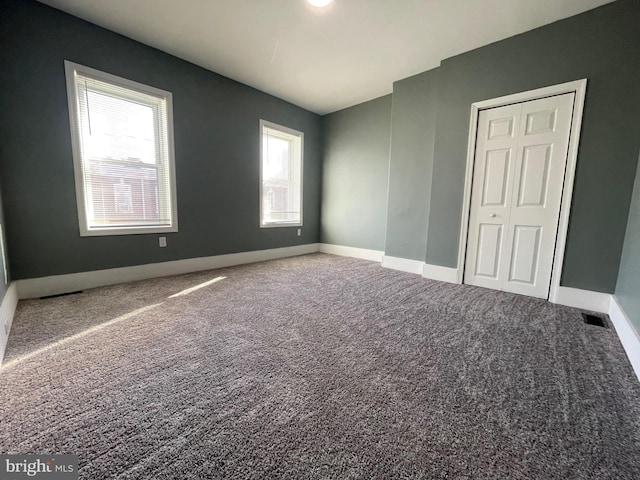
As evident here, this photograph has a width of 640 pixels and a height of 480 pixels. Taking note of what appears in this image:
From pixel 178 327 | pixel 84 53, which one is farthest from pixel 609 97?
pixel 84 53

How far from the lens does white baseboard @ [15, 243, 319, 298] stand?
2.54 meters

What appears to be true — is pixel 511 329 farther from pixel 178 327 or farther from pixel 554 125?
pixel 178 327

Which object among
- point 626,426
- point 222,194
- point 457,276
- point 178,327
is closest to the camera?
point 626,426

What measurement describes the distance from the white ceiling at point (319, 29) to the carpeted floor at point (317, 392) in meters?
2.82

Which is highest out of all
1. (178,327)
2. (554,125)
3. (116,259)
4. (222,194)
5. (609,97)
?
(609,97)

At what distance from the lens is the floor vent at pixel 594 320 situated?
2.17 meters

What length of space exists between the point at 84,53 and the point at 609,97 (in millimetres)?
5167

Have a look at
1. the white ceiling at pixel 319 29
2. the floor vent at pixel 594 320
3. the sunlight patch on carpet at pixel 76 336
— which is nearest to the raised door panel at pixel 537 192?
the floor vent at pixel 594 320

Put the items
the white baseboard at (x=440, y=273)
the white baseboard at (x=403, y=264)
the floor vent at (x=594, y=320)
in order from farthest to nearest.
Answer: the white baseboard at (x=403, y=264), the white baseboard at (x=440, y=273), the floor vent at (x=594, y=320)

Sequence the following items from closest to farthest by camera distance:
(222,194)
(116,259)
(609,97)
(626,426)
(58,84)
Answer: (626,426)
(609,97)
(58,84)
(116,259)
(222,194)

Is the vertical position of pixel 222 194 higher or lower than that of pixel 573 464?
higher

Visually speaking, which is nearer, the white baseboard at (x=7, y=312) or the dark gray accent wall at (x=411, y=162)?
the white baseboard at (x=7, y=312)

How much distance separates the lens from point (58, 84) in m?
2.51

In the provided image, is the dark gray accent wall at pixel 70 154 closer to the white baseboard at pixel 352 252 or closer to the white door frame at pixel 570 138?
the white baseboard at pixel 352 252
